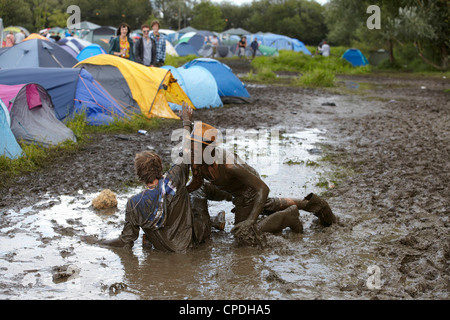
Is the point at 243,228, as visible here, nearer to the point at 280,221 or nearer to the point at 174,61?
the point at 280,221

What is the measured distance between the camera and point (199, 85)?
13898mm

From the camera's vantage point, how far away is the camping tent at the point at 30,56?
14.3m

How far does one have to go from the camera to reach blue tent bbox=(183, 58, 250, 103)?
14961 mm

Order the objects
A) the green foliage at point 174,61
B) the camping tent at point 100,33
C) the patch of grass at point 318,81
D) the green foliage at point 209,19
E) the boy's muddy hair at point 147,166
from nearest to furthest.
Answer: the boy's muddy hair at point 147,166 → the patch of grass at point 318,81 → the green foliage at point 174,61 → the camping tent at point 100,33 → the green foliage at point 209,19

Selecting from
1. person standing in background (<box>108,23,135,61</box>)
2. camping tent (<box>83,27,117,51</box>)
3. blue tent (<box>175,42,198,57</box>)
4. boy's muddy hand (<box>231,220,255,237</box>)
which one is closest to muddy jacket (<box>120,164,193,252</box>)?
boy's muddy hand (<box>231,220,255,237</box>)

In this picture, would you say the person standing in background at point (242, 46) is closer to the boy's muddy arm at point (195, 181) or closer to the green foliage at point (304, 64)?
the green foliage at point (304, 64)

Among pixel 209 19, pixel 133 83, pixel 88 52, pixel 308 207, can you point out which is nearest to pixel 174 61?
pixel 88 52

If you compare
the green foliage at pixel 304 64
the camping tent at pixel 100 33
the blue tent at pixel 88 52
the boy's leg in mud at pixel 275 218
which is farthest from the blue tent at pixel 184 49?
the boy's leg in mud at pixel 275 218

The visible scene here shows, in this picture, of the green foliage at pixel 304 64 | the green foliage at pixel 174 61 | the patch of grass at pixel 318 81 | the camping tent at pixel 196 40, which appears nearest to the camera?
the patch of grass at pixel 318 81

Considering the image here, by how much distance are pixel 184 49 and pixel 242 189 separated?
1516 inches

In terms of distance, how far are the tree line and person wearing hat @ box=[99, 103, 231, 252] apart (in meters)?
10.7

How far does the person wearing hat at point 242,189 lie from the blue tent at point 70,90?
603 cm

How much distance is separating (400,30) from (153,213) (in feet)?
70.6

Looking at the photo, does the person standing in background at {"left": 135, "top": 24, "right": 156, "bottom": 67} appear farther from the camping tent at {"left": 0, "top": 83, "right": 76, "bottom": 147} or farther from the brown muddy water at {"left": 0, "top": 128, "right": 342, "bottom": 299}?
the brown muddy water at {"left": 0, "top": 128, "right": 342, "bottom": 299}
